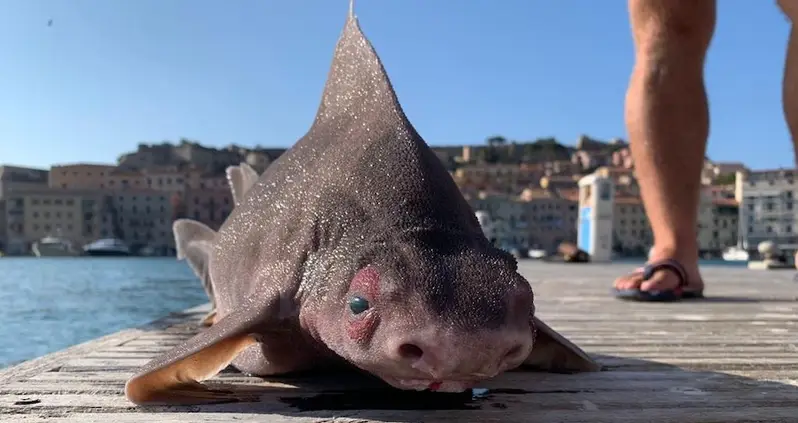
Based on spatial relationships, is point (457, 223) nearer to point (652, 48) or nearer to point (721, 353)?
point (721, 353)

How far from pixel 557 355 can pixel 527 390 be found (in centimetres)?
29

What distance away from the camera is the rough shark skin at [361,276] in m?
1.36

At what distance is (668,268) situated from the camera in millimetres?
4113

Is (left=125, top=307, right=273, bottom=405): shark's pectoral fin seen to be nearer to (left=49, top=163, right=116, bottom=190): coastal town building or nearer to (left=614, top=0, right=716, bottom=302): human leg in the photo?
(left=614, top=0, right=716, bottom=302): human leg

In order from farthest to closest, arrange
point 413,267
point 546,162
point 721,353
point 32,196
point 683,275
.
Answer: point 546,162 → point 32,196 → point 683,275 → point 721,353 → point 413,267

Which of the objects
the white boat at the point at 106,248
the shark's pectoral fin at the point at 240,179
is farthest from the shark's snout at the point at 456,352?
the white boat at the point at 106,248

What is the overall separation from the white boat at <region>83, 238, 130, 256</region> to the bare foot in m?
66.9

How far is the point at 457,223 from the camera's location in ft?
5.59

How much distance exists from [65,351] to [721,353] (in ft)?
7.44

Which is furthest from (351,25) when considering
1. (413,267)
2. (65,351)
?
(65,351)

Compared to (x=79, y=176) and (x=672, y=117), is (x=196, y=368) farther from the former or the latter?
(x=79, y=176)

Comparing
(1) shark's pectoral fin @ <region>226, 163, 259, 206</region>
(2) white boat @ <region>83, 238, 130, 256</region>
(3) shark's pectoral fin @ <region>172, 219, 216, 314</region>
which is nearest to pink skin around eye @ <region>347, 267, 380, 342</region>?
(1) shark's pectoral fin @ <region>226, 163, 259, 206</region>

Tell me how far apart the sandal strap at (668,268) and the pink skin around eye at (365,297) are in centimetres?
303

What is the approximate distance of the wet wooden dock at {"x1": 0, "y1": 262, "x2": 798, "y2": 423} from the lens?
5.03ft
